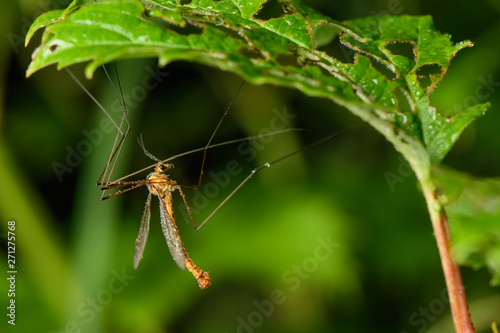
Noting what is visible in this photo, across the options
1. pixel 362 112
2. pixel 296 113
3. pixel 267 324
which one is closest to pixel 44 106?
pixel 296 113

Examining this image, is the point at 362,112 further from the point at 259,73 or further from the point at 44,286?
the point at 44,286

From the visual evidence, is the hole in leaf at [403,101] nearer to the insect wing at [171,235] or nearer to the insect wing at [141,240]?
the insect wing at [171,235]

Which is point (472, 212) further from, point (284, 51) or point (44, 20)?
point (44, 20)

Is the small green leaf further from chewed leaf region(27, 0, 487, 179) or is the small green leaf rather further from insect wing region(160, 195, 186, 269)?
insect wing region(160, 195, 186, 269)

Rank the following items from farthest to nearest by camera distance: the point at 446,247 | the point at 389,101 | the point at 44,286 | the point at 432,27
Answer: the point at 44,286 → the point at 432,27 → the point at 389,101 → the point at 446,247

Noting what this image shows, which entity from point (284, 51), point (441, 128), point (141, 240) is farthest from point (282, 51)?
point (141, 240)

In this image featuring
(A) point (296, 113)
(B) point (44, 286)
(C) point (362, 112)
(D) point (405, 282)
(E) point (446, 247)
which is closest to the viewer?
(E) point (446, 247)

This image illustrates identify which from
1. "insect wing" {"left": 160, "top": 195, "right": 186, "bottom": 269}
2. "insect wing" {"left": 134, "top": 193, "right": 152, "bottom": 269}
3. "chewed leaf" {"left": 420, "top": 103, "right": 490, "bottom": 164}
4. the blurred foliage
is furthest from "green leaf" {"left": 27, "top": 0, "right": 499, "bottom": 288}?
the blurred foliage
